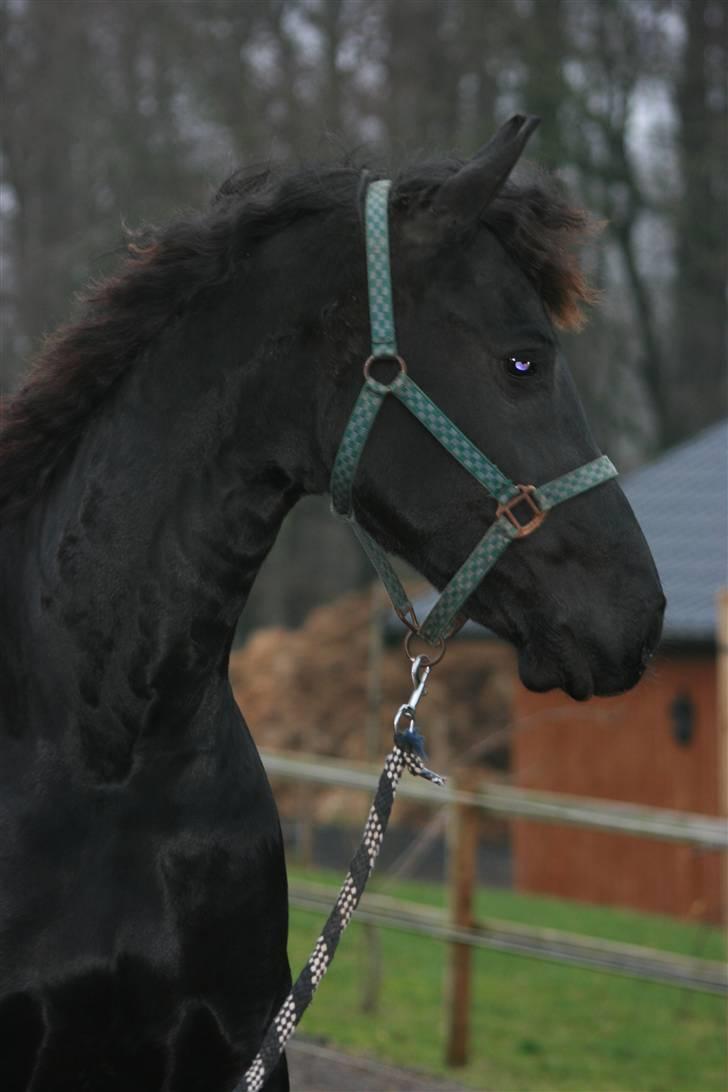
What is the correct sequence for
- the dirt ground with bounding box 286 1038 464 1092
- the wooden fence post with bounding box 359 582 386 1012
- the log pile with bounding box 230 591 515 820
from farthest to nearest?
the log pile with bounding box 230 591 515 820, the wooden fence post with bounding box 359 582 386 1012, the dirt ground with bounding box 286 1038 464 1092

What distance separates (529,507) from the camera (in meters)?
2.17

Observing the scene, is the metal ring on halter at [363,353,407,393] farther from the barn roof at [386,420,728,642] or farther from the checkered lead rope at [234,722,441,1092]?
the barn roof at [386,420,728,642]

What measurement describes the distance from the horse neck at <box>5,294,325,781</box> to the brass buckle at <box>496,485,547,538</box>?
1.21 feet

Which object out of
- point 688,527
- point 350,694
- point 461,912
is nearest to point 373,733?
point 350,694

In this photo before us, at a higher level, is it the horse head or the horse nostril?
the horse head

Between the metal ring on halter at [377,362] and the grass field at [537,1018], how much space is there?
4.83 metres

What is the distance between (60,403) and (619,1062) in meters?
5.89

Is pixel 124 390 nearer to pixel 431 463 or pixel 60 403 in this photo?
pixel 60 403

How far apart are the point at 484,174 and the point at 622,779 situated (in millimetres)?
12395

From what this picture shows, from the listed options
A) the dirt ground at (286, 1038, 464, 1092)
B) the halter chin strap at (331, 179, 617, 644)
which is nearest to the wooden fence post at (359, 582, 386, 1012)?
the dirt ground at (286, 1038, 464, 1092)

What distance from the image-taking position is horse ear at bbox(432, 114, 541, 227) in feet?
7.05

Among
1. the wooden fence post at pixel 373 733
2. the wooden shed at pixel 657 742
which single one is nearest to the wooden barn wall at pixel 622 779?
the wooden shed at pixel 657 742

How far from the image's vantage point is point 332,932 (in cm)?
239

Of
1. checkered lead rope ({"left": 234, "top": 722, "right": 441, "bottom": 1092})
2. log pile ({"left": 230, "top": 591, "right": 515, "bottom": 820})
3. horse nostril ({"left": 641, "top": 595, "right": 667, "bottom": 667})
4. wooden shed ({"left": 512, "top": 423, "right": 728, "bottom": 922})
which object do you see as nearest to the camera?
horse nostril ({"left": 641, "top": 595, "right": 667, "bottom": 667})
